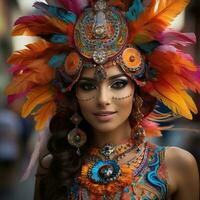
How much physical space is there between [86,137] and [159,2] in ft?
2.49

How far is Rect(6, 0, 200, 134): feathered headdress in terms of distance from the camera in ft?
8.91

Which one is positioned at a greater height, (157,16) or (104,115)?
(157,16)

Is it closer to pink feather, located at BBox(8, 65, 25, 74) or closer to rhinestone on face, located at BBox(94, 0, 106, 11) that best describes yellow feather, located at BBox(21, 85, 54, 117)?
pink feather, located at BBox(8, 65, 25, 74)

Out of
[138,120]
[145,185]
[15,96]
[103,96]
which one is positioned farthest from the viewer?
[15,96]

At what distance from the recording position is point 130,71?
2.72 metres

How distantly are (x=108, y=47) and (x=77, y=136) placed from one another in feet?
1.61

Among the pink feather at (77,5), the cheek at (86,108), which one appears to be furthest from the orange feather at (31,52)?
the cheek at (86,108)

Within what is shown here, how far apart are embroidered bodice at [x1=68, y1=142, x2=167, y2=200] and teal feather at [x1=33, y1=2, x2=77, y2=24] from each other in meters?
0.76

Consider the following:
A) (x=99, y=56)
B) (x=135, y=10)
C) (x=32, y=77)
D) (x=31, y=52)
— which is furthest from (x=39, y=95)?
(x=135, y=10)

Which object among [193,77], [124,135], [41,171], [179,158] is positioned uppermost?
[193,77]

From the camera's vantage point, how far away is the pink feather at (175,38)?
9.05 feet

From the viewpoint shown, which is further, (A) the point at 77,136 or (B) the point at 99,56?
(A) the point at 77,136

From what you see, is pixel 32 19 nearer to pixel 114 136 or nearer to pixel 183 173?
pixel 114 136

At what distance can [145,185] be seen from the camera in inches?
109
